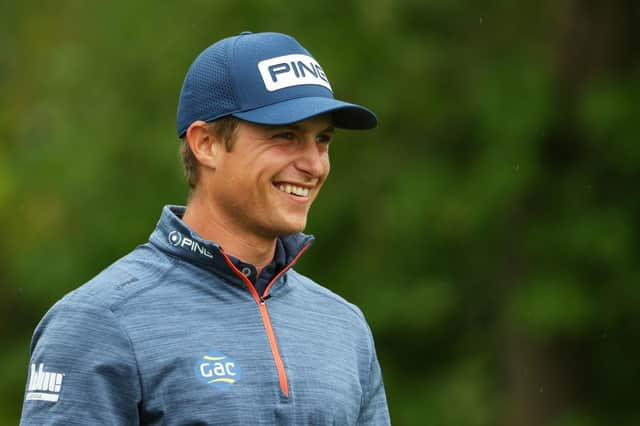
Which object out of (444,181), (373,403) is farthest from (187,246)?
(444,181)

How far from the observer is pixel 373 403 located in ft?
13.2

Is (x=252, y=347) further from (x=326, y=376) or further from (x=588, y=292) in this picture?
(x=588, y=292)

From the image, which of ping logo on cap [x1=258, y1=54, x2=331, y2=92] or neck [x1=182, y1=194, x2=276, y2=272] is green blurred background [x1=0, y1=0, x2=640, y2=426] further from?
neck [x1=182, y1=194, x2=276, y2=272]

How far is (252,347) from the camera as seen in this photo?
358cm

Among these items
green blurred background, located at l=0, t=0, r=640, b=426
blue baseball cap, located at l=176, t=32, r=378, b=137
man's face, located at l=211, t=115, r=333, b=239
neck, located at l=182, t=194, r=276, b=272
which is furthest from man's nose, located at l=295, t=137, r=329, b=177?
green blurred background, located at l=0, t=0, r=640, b=426

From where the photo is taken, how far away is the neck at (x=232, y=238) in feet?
12.6

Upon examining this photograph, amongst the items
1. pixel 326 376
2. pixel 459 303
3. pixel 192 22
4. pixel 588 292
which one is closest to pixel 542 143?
pixel 588 292

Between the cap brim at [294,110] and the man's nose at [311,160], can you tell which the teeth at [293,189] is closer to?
the man's nose at [311,160]

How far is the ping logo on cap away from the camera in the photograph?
3.84 metres

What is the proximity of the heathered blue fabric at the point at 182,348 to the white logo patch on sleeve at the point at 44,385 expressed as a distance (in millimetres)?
13

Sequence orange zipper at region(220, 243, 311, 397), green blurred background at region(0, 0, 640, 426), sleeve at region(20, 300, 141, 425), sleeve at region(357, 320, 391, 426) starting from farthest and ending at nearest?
green blurred background at region(0, 0, 640, 426) → sleeve at region(357, 320, 391, 426) → orange zipper at region(220, 243, 311, 397) → sleeve at region(20, 300, 141, 425)

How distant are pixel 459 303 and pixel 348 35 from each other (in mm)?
2458

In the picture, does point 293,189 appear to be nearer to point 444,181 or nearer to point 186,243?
point 186,243

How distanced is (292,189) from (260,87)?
292 millimetres
